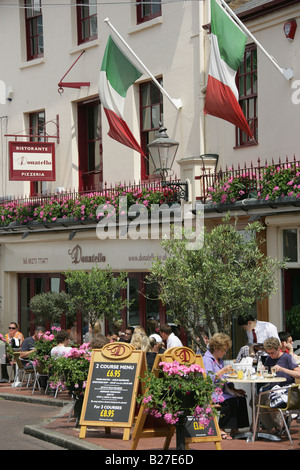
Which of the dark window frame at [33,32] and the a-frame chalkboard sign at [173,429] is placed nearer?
the a-frame chalkboard sign at [173,429]

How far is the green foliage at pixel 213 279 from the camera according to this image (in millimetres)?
14219

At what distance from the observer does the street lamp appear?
18844mm

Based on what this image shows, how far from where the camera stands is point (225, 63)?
658 inches

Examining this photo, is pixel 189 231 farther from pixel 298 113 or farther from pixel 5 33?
pixel 5 33

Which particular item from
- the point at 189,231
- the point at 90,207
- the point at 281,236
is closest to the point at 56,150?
the point at 90,207

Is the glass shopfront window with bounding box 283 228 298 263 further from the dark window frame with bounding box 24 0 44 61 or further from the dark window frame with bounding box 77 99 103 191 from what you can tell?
the dark window frame with bounding box 24 0 44 61

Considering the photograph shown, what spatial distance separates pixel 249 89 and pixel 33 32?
9.74 metres

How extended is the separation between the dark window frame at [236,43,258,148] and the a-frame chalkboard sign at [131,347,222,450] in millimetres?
8368

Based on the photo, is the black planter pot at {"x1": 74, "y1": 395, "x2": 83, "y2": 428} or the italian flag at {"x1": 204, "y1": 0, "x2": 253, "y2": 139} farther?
the italian flag at {"x1": 204, "y1": 0, "x2": 253, "y2": 139}

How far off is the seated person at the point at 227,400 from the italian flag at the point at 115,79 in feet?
26.5

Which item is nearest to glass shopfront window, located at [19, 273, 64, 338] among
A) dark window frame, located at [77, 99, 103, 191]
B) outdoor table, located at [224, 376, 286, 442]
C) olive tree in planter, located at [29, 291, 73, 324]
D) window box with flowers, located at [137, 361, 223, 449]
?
olive tree in planter, located at [29, 291, 73, 324]

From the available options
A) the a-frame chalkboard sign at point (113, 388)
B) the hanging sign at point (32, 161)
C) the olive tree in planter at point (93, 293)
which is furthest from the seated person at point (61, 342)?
the hanging sign at point (32, 161)

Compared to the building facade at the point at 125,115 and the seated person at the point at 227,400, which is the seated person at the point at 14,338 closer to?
the building facade at the point at 125,115

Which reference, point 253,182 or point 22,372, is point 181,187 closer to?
point 253,182
